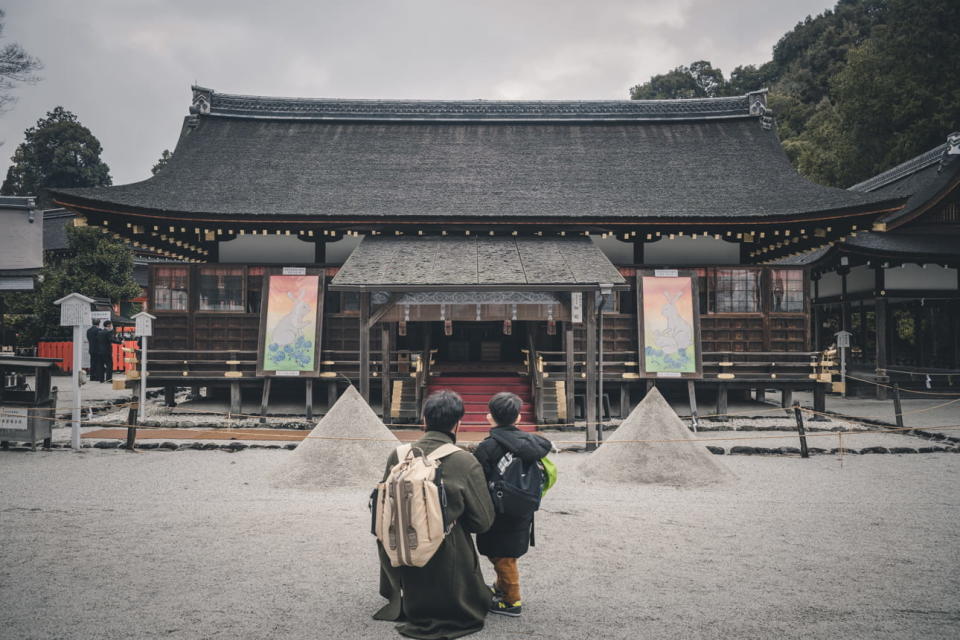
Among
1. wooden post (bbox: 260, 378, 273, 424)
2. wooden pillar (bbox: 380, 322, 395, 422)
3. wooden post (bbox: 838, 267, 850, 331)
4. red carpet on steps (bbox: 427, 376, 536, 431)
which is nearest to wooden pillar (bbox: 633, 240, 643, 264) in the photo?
red carpet on steps (bbox: 427, 376, 536, 431)

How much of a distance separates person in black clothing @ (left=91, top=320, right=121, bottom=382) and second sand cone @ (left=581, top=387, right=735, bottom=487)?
1715 centimetres

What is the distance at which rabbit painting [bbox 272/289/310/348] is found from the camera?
534 inches

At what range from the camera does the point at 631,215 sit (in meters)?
13.4

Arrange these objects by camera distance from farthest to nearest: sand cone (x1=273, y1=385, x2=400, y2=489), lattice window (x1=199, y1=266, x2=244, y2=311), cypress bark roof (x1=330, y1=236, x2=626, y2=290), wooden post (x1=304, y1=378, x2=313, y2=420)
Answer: lattice window (x1=199, y1=266, x2=244, y2=311), wooden post (x1=304, y1=378, x2=313, y2=420), cypress bark roof (x1=330, y1=236, x2=626, y2=290), sand cone (x1=273, y1=385, x2=400, y2=489)

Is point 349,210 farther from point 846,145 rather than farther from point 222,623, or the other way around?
point 846,145

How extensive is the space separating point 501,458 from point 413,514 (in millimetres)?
722

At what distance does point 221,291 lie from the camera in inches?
556

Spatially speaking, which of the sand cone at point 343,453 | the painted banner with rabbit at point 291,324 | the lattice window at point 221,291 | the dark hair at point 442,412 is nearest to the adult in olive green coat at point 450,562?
the dark hair at point 442,412

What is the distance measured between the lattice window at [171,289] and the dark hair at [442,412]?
12274 millimetres

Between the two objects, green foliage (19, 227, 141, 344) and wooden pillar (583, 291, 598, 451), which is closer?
wooden pillar (583, 291, 598, 451)

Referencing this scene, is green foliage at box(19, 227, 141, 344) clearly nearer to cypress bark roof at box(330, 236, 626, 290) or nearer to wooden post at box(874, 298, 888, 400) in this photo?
cypress bark roof at box(330, 236, 626, 290)

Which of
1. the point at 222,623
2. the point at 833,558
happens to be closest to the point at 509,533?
the point at 222,623

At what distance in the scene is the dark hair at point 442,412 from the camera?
146 inches

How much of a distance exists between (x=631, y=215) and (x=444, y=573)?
36.6ft
